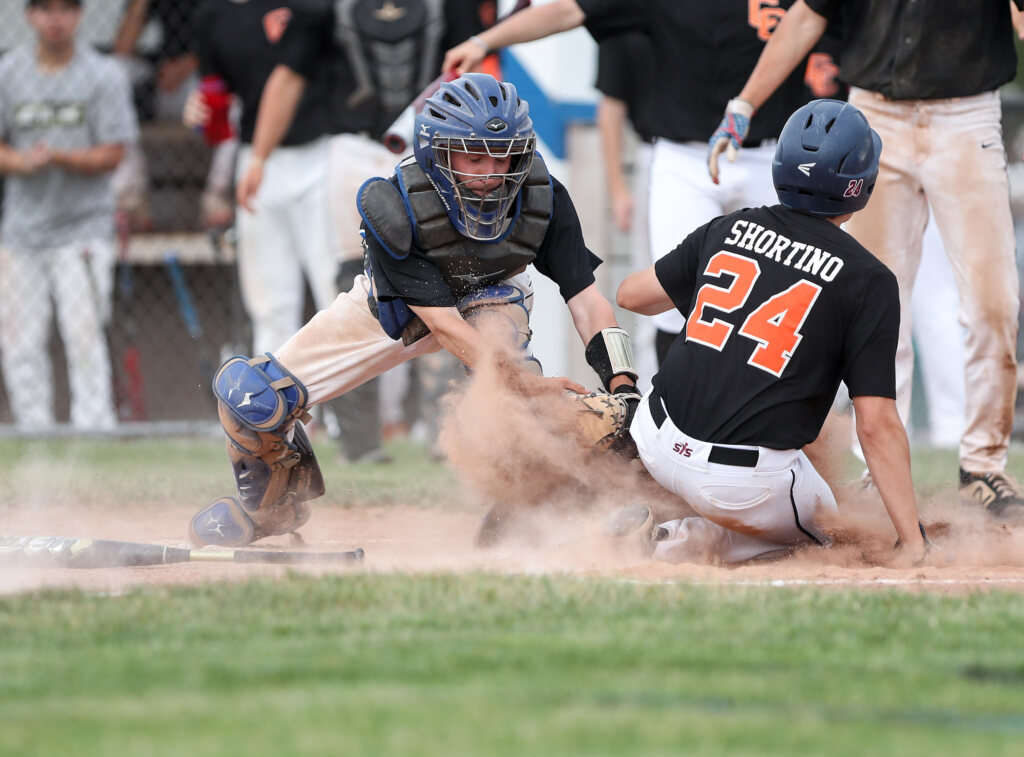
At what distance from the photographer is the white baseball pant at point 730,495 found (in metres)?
4.79

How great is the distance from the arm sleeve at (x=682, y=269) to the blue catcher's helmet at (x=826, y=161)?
0.33 m

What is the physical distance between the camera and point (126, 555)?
16.0 ft

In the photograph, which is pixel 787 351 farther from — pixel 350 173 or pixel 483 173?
pixel 350 173

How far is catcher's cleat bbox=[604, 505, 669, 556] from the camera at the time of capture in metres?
4.93

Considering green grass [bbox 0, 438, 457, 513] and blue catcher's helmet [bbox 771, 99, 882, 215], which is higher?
blue catcher's helmet [bbox 771, 99, 882, 215]

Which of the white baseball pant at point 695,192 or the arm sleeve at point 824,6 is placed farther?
the white baseball pant at point 695,192

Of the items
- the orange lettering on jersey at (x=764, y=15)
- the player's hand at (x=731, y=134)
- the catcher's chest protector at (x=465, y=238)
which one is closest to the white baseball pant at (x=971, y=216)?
the player's hand at (x=731, y=134)

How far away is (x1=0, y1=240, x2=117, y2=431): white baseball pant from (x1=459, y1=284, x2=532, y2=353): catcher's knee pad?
4.96m

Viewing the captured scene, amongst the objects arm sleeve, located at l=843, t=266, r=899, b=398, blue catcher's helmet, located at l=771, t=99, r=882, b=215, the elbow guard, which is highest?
blue catcher's helmet, located at l=771, t=99, r=882, b=215

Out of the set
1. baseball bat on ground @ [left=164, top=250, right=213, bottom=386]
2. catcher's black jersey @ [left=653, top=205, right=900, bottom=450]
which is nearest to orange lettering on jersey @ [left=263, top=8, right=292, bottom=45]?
baseball bat on ground @ [left=164, top=250, right=213, bottom=386]

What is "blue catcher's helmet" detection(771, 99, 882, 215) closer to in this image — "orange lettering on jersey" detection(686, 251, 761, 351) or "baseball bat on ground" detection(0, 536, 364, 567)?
"orange lettering on jersey" detection(686, 251, 761, 351)

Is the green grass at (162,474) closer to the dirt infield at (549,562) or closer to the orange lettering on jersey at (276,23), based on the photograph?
the dirt infield at (549,562)

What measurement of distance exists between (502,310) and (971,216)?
2061mm

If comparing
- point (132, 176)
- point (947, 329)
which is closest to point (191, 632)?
point (947, 329)
